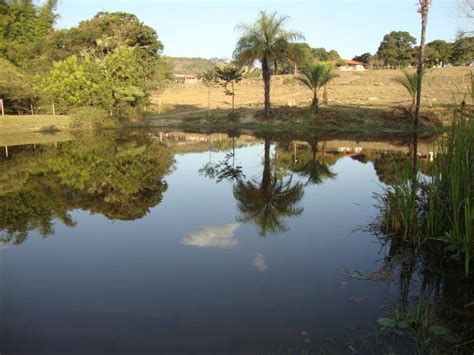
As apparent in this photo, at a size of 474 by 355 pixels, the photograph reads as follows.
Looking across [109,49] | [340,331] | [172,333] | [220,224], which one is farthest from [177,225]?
[109,49]

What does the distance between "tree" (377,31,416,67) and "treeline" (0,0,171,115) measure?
43.0 m

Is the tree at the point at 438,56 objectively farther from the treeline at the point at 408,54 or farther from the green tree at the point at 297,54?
the green tree at the point at 297,54

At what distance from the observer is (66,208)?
8.30 metres

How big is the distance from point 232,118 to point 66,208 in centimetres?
1949

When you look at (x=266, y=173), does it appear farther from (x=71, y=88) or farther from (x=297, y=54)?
(x=71, y=88)

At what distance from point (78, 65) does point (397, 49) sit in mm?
61964

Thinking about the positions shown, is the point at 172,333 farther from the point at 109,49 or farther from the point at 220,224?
the point at 109,49

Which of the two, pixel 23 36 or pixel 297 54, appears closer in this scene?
pixel 297 54

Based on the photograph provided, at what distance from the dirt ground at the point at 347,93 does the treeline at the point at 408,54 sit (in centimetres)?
353

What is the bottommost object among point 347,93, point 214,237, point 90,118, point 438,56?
point 214,237

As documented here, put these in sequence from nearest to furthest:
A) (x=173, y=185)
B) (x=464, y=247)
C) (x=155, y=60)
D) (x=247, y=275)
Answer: (x=464, y=247), (x=247, y=275), (x=173, y=185), (x=155, y=60)

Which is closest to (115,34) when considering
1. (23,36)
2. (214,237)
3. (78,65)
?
(23,36)

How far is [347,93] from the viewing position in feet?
121

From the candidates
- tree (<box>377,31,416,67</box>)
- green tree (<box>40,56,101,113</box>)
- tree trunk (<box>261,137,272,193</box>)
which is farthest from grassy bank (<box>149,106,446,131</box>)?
tree (<box>377,31,416,67</box>)
